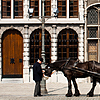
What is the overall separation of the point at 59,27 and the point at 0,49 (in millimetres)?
4509

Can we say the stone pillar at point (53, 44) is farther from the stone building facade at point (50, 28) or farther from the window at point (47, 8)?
the window at point (47, 8)

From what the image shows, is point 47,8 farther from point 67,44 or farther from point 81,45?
point 81,45

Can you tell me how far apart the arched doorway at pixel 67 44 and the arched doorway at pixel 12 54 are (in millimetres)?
2820

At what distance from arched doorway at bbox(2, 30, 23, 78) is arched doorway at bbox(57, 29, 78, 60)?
9.25 ft

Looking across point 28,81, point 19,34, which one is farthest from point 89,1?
point 28,81

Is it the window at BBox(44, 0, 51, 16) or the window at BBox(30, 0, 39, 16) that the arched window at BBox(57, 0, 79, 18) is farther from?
the window at BBox(30, 0, 39, 16)

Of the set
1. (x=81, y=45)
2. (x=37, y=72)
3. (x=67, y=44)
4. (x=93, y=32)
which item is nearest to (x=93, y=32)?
(x=93, y=32)

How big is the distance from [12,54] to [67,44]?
4026 millimetres

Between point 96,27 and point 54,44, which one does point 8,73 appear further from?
point 96,27

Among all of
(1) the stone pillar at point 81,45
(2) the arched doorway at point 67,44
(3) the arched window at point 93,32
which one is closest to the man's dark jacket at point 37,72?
(2) the arched doorway at point 67,44

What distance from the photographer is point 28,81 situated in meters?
21.5

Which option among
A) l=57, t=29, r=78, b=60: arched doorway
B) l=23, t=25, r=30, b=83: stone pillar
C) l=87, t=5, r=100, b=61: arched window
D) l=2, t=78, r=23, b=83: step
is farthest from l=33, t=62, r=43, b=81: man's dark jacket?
l=87, t=5, r=100, b=61: arched window

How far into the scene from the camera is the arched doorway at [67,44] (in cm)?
2186

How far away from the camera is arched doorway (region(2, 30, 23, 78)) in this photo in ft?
71.3
